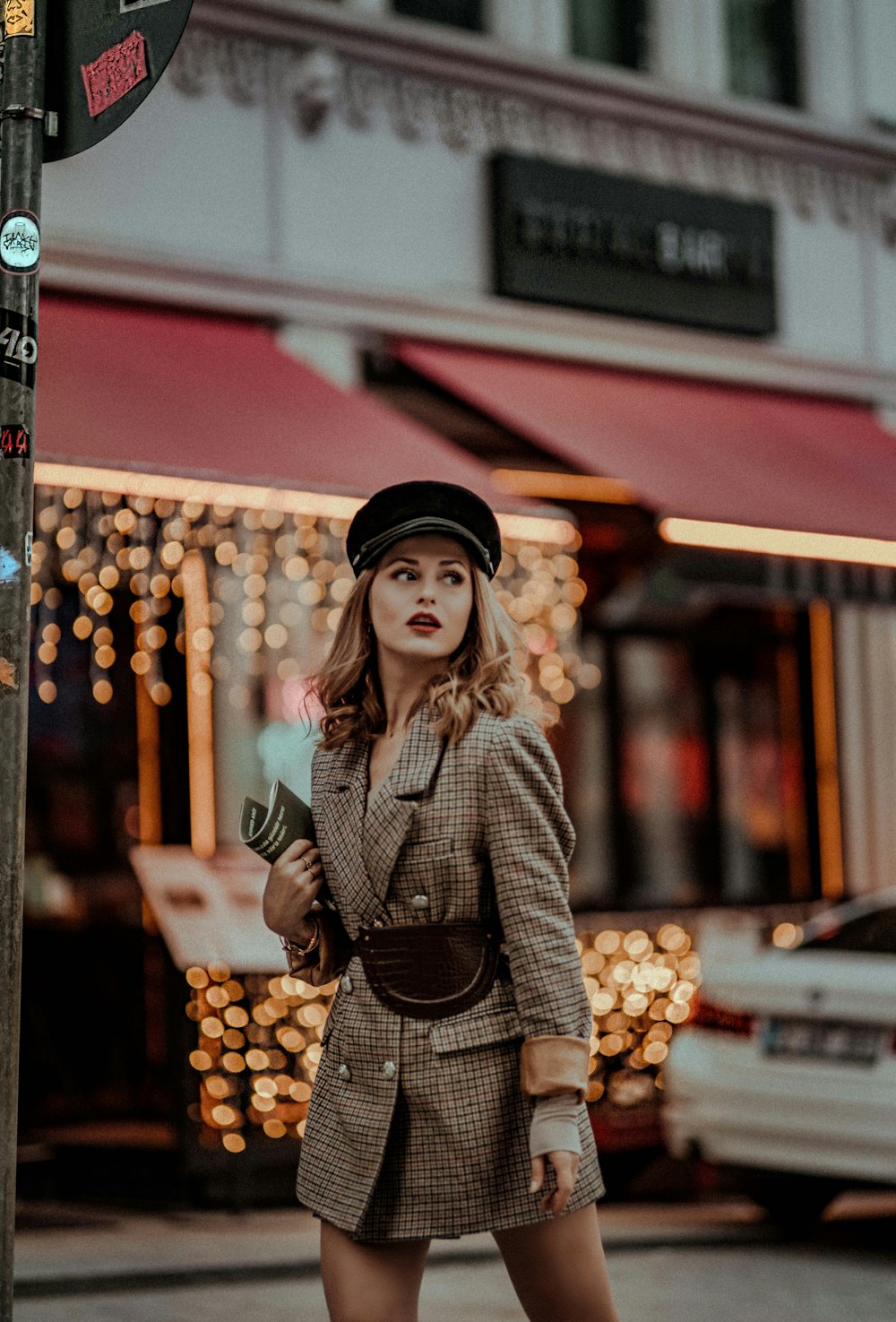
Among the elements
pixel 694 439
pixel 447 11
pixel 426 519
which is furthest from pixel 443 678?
pixel 447 11

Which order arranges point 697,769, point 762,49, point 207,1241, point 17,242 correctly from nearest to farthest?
1. point 17,242
2. point 207,1241
3. point 697,769
4. point 762,49

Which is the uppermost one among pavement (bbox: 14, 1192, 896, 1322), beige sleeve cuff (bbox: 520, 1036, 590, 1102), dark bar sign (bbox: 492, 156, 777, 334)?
dark bar sign (bbox: 492, 156, 777, 334)

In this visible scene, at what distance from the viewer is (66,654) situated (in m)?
10.9

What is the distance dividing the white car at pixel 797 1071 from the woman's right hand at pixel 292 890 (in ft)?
14.8

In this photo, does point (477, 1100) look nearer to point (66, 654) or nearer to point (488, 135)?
point (66, 654)

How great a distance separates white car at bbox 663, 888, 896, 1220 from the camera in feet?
26.0

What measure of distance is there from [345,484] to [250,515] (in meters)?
0.45

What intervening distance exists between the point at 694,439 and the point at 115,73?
7263 mm

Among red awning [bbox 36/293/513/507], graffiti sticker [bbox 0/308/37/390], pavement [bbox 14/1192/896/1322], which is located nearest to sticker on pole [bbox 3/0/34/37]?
graffiti sticker [bbox 0/308/37/390]

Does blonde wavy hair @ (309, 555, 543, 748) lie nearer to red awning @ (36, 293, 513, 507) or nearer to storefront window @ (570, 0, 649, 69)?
red awning @ (36, 293, 513, 507)

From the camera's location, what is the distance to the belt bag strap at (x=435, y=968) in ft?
12.2

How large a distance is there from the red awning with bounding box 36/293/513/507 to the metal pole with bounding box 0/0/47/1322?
414cm

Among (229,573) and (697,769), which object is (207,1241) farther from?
(697,769)

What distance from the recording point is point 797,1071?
320 inches
